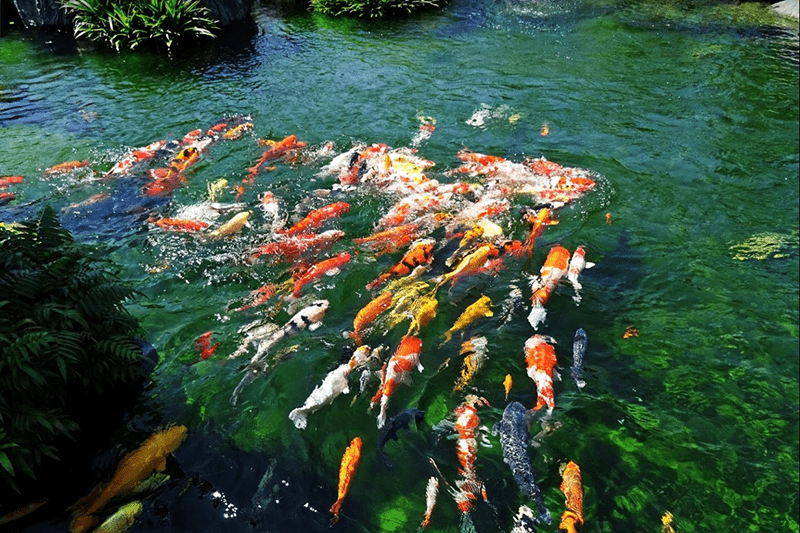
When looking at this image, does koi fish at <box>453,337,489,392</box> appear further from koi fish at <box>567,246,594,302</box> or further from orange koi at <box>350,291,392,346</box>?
koi fish at <box>567,246,594,302</box>

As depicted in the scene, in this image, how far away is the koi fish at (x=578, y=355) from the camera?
5848 mm

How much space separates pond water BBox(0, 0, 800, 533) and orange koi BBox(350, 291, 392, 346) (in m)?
0.13

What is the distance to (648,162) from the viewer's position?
995 centimetres

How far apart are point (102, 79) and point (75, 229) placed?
8.68 m

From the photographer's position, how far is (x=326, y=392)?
18.5 feet

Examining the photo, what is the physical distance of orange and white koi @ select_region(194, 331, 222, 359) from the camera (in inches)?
253

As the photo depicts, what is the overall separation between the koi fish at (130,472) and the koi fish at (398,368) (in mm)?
1932

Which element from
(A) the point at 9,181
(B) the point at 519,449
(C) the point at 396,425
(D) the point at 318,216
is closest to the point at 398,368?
(C) the point at 396,425

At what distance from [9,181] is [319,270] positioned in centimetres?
710

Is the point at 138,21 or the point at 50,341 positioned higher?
the point at 138,21

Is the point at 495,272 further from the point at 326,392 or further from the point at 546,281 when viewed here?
the point at 326,392

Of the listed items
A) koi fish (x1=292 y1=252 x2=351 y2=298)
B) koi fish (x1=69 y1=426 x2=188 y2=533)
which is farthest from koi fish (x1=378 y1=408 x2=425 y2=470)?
koi fish (x1=292 y1=252 x2=351 y2=298)

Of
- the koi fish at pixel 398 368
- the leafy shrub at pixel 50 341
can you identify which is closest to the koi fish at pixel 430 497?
the koi fish at pixel 398 368

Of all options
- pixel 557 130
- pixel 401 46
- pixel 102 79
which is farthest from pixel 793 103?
pixel 102 79
